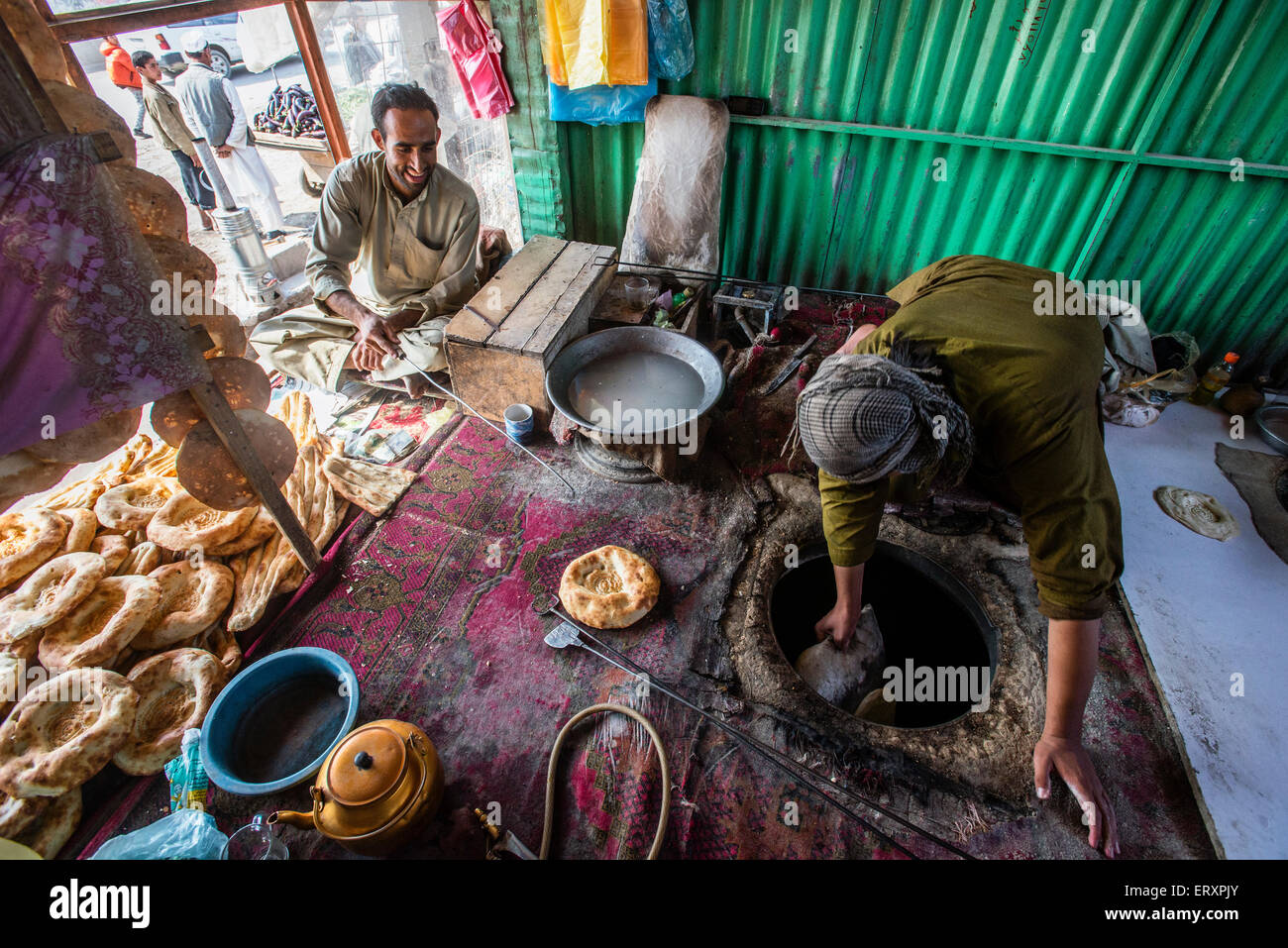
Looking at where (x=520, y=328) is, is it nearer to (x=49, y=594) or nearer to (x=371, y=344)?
(x=371, y=344)

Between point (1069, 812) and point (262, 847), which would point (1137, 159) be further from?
point (262, 847)

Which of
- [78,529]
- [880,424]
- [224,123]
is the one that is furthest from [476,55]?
[880,424]

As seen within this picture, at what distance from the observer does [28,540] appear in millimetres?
2914

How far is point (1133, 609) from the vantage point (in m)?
3.15

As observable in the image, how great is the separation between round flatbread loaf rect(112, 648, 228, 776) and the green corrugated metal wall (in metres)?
4.59

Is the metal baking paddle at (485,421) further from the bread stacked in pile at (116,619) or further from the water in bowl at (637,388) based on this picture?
the bread stacked in pile at (116,619)

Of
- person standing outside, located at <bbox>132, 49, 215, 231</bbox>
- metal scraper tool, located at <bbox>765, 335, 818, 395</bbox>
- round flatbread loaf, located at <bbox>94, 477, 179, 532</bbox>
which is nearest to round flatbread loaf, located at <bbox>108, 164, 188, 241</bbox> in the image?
round flatbread loaf, located at <bbox>94, 477, 179, 532</bbox>

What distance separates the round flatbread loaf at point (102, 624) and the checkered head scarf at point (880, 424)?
3089 millimetres

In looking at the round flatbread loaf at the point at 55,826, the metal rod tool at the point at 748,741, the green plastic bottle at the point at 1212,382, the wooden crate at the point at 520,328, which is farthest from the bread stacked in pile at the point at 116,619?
the green plastic bottle at the point at 1212,382

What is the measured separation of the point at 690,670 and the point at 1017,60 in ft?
15.0

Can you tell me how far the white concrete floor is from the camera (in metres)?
2.48

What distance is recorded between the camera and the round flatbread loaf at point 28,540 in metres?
2.84

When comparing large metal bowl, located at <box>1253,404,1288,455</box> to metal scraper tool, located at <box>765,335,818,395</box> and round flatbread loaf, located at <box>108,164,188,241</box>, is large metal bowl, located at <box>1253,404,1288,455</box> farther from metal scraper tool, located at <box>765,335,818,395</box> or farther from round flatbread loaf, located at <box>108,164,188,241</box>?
round flatbread loaf, located at <box>108,164,188,241</box>

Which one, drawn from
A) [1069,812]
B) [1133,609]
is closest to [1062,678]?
[1069,812]
